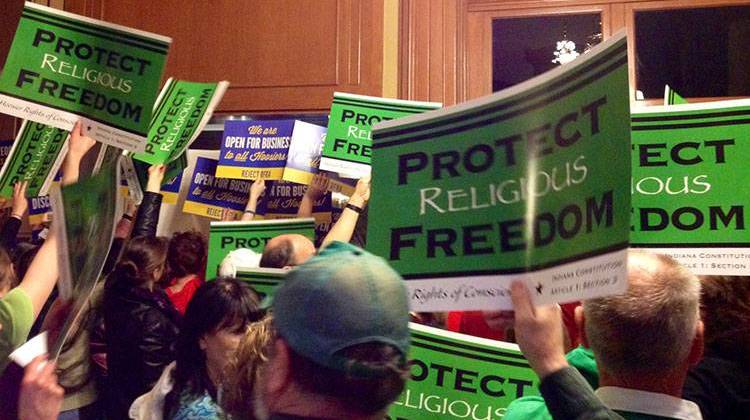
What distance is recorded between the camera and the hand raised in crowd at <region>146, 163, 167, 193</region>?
12.5 feet

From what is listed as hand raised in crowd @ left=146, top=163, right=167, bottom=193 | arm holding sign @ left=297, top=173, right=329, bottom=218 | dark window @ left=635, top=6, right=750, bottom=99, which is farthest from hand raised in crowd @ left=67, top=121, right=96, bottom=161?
dark window @ left=635, top=6, right=750, bottom=99

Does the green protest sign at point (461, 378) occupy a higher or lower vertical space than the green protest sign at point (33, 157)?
lower

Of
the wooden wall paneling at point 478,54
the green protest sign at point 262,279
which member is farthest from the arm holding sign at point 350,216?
the wooden wall paneling at point 478,54

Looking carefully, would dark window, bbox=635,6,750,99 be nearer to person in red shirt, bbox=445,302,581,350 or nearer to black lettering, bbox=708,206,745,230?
person in red shirt, bbox=445,302,581,350

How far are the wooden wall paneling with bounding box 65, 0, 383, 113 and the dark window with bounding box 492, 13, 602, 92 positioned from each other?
60 centimetres

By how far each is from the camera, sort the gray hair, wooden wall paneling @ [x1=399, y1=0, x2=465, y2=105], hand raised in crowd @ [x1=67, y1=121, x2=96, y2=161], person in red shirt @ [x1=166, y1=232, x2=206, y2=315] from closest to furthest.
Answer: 1. the gray hair
2. hand raised in crowd @ [x1=67, y1=121, x2=96, y2=161]
3. person in red shirt @ [x1=166, y1=232, x2=206, y2=315]
4. wooden wall paneling @ [x1=399, y1=0, x2=465, y2=105]

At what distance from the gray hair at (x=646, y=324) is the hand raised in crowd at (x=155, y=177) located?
2599 millimetres

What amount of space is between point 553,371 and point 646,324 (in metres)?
0.27

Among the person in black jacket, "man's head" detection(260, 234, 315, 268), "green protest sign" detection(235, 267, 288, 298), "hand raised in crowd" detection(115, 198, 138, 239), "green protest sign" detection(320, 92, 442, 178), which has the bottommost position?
the person in black jacket

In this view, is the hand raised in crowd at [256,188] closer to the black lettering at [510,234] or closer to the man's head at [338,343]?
the black lettering at [510,234]

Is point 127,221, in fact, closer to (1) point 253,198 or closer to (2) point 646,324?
(1) point 253,198

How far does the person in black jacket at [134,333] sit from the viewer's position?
3172mm

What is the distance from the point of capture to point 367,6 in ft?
15.2

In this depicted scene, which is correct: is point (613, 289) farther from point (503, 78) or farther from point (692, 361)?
point (503, 78)
